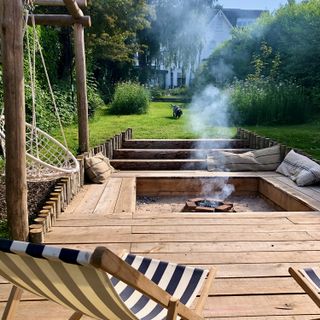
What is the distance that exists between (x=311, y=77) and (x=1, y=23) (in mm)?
12250

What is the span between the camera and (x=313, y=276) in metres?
2.00

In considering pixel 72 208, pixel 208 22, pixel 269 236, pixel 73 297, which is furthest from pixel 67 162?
pixel 208 22

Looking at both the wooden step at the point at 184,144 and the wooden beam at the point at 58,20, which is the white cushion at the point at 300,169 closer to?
the wooden step at the point at 184,144

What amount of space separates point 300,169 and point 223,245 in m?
2.82

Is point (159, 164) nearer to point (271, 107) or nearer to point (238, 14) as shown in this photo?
point (271, 107)

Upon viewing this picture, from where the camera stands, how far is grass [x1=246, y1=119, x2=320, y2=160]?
23.7 ft

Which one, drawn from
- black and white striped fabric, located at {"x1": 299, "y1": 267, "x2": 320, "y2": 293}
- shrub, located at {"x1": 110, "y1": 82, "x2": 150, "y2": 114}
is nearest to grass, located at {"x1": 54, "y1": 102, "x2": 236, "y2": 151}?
shrub, located at {"x1": 110, "y1": 82, "x2": 150, "y2": 114}

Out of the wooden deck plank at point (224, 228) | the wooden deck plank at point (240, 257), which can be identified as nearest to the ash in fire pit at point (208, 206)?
the wooden deck plank at point (224, 228)

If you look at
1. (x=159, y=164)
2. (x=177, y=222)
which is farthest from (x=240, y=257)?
(x=159, y=164)

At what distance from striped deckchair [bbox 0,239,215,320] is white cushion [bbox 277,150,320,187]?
384cm

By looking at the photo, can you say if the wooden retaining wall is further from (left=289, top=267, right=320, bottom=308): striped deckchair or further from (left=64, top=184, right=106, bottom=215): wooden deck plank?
(left=289, top=267, right=320, bottom=308): striped deckchair

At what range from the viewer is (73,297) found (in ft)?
4.71

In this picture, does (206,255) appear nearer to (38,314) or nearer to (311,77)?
(38,314)

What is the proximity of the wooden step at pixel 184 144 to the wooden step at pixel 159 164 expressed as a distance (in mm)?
1000
